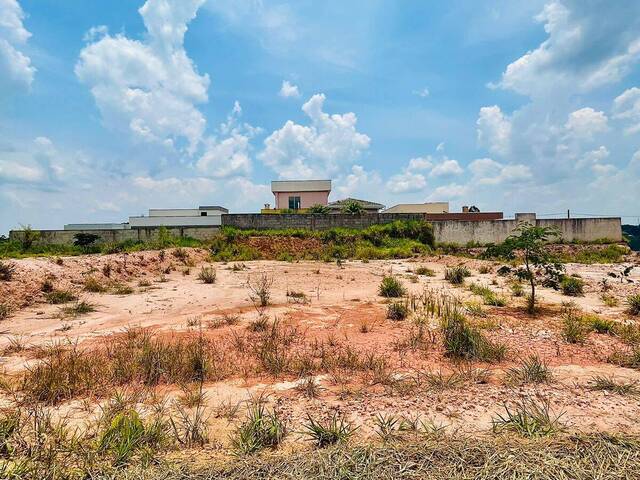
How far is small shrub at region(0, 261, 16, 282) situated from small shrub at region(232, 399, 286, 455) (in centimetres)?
850

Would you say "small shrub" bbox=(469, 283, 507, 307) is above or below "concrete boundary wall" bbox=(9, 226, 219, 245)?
below

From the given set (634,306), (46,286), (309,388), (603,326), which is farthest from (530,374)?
(46,286)

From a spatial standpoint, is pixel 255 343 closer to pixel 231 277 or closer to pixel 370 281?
pixel 370 281

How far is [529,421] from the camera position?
2.53 meters

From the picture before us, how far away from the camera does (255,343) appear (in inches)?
185

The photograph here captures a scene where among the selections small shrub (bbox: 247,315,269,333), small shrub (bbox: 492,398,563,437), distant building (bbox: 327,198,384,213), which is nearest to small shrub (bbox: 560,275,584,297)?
small shrub (bbox: 492,398,563,437)

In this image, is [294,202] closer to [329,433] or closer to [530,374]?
[530,374]

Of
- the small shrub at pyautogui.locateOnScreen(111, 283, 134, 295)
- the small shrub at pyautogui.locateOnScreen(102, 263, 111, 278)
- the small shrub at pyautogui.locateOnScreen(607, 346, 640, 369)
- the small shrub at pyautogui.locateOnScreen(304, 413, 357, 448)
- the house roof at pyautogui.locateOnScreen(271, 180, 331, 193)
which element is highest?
the house roof at pyautogui.locateOnScreen(271, 180, 331, 193)

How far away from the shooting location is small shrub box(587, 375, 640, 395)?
3.10 meters

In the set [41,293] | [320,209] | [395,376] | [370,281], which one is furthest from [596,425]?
[320,209]

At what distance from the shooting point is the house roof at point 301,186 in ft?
113

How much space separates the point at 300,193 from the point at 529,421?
33.0 meters

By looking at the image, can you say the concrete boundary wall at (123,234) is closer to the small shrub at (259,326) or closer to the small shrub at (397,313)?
the small shrub at (259,326)

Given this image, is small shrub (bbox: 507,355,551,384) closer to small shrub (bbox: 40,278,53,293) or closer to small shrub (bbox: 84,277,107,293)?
small shrub (bbox: 84,277,107,293)
